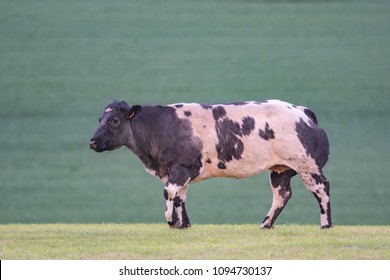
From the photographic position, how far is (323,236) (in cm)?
1597

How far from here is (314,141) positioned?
17.0 m

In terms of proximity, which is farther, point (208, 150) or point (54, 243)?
point (208, 150)

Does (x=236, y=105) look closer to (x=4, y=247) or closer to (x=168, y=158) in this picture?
(x=168, y=158)

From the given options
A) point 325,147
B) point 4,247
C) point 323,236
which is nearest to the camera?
point 4,247

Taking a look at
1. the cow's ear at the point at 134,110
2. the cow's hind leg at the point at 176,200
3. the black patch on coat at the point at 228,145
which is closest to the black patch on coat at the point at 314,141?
the black patch on coat at the point at 228,145

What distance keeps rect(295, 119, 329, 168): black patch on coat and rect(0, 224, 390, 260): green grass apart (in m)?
1.07

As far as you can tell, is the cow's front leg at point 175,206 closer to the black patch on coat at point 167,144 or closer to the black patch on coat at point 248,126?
the black patch on coat at point 167,144

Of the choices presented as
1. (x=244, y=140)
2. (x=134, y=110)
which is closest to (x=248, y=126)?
(x=244, y=140)

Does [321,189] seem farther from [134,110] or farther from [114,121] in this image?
[114,121]

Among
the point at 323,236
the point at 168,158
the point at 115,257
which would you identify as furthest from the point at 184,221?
the point at 115,257

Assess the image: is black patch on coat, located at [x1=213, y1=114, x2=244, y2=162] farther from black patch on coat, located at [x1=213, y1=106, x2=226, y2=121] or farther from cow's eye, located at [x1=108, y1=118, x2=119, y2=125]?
cow's eye, located at [x1=108, y1=118, x2=119, y2=125]

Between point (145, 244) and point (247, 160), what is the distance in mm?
2416

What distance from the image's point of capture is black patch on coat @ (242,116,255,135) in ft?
55.5

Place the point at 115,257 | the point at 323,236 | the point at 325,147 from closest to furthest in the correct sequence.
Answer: the point at 115,257
the point at 323,236
the point at 325,147
